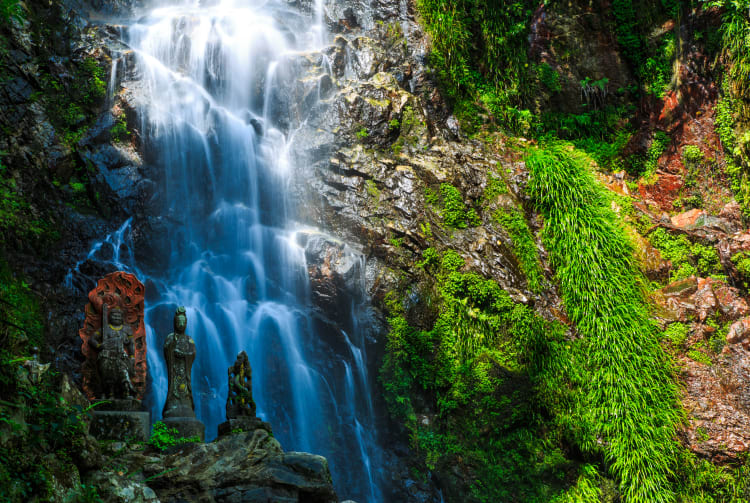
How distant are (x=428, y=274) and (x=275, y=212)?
159 inches

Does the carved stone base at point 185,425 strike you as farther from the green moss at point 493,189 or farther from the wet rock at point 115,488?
the green moss at point 493,189

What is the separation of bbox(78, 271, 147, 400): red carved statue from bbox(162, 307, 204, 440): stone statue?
1.25 ft

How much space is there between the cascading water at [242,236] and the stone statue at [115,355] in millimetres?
2849

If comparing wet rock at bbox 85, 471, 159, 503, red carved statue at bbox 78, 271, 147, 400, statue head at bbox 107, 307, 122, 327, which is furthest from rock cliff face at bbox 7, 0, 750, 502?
wet rock at bbox 85, 471, 159, 503

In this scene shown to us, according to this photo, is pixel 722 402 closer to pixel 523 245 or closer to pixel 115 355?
pixel 523 245

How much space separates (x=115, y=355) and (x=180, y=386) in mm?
1005

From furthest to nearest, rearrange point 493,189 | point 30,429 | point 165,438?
point 493,189 < point 165,438 < point 30,429

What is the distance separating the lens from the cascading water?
11539mm

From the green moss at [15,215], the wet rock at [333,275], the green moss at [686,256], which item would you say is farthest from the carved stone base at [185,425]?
the green moss at [686,256]

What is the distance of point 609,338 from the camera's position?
12031 millimetres

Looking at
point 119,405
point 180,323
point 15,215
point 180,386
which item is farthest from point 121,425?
point 15,215

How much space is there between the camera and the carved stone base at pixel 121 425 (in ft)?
22.4

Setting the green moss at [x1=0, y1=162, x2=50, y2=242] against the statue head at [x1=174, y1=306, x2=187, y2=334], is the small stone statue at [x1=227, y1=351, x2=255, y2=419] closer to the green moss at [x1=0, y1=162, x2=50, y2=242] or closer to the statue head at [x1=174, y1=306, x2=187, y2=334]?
the statue head at [x1=174, y1=306, x2=187, y2=334]

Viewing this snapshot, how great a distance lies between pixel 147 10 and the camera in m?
17.3
